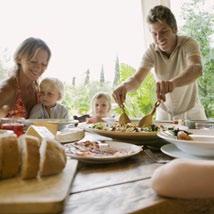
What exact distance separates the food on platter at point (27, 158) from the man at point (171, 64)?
1.23m

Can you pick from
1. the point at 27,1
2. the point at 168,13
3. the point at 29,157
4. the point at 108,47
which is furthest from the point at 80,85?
the point at 29,157

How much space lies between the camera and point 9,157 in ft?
1.91

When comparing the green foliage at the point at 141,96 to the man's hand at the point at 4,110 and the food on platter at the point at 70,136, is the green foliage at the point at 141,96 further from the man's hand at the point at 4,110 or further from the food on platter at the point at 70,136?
the food on platter at the point at 70,136

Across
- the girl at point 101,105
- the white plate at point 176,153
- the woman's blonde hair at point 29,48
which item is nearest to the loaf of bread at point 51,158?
the white plate at point 176,153

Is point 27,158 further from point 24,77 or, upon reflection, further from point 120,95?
point 24,77

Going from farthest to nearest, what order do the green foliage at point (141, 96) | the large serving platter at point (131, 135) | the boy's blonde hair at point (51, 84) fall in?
1. the green foliage at point (141, 96)
2. the boy's blonde hair at point (51, 84)
3. the large serving platter at point (131, 135)

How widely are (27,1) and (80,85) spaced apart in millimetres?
959

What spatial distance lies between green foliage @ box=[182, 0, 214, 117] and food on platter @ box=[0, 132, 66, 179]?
2.77 meters

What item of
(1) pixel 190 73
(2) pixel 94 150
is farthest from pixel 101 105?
(2) pixel 94 150

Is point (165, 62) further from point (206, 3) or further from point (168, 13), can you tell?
point (206, 3)

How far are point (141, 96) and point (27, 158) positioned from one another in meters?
2.83

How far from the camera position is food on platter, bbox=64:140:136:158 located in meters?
0.79

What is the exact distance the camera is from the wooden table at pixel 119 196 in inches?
18.9

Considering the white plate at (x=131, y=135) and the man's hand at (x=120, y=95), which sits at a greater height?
the man's hand at (x=120, y=95)
